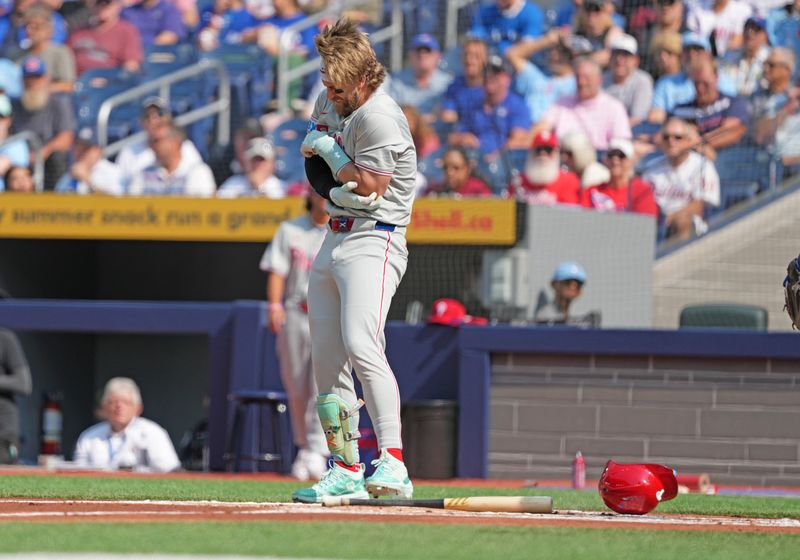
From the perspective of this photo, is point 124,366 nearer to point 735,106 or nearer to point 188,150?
point 188,150

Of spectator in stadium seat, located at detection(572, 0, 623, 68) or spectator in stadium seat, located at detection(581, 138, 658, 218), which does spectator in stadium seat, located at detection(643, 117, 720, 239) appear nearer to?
spectator in stadium seat, located at detection(581, 138, 658, 218)

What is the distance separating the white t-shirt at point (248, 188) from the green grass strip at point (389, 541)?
8.96 meters

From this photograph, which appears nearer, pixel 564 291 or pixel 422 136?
pixel 564 291

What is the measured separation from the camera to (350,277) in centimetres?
527

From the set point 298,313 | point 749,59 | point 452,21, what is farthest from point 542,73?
point 298,313

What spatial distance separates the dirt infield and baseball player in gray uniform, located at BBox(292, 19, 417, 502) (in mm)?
258

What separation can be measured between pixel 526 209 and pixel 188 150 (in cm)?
371

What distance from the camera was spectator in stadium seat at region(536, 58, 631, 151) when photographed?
13.0m

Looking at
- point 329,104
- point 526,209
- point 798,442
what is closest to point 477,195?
point 526,209

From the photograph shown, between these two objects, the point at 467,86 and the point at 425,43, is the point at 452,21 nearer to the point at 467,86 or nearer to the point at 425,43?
the point at 425,43

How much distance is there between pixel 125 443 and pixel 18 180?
15.8ft

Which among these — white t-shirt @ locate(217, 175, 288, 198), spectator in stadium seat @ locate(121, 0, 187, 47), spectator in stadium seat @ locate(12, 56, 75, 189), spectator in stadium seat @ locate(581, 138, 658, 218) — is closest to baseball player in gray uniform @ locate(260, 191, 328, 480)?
white t-shirt @ locate(217, 175, 288, 198)

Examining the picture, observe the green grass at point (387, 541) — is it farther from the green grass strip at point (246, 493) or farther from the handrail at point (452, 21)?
the handrail at point (452, 21)

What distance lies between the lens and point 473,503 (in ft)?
17.1
